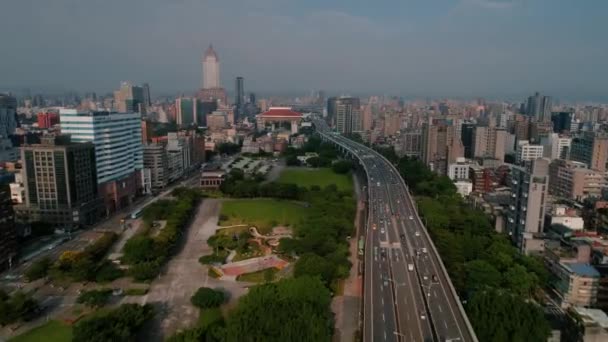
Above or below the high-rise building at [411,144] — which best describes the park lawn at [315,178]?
below

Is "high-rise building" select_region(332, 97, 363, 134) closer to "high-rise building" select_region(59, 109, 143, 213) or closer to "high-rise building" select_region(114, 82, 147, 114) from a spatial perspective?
"high-rise building" select_region(114, 82, 147, 114)

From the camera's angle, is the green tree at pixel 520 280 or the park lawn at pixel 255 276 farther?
the park lawn at pixel 255 276

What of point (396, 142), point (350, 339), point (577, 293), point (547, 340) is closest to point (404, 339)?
point (350, 339)

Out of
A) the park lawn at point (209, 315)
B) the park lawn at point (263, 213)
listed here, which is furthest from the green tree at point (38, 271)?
the park lawn at point (263, 213)

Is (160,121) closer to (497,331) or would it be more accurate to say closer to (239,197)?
(239,197)

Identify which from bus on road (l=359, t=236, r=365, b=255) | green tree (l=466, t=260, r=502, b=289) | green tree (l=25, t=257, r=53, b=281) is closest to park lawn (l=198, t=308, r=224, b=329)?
green tree (l=25, t=257, r=53, b=281)

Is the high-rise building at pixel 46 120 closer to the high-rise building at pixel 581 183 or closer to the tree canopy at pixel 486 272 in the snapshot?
the tree canopy at pixel 486 272

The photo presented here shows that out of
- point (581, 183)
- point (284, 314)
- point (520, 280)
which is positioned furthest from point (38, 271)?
point (581, 183)
